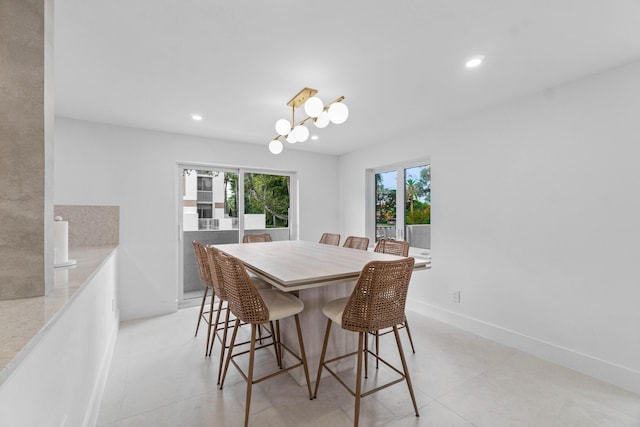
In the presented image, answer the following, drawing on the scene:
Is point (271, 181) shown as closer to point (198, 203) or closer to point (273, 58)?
point (198, 203)

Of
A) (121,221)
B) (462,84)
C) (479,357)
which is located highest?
(462,84)

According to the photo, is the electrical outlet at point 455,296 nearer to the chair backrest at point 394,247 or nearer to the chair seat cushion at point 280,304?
the chair backrest at point 394,247

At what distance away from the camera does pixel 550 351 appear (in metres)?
2.54

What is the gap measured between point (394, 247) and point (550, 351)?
1.58 m

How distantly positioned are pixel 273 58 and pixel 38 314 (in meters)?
1.93

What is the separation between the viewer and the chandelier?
204cm

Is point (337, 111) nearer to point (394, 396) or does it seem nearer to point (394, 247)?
point (394, 247)

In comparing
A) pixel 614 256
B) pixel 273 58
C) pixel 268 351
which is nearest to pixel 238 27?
pixel 273 58

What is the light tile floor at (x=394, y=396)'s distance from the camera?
5.88 feet

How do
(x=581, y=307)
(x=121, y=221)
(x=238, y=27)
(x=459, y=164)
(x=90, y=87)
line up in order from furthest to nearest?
(x=121, y=221), (x=459, y=164), (x=90, y=87), (x=581, y=307), (x=238, y=27)

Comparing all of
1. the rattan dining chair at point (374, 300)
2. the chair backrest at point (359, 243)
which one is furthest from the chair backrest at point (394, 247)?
the rattan dining chair at point (374, 300)

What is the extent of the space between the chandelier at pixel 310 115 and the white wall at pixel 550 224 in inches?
68.3

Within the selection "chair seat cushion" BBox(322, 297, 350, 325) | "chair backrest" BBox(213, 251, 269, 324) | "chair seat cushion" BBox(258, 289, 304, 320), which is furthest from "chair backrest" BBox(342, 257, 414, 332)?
"chair backrest" BBox(213, 251, 269, 324)

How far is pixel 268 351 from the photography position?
267 centimetres
